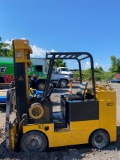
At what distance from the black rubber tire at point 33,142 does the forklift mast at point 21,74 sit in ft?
1.51

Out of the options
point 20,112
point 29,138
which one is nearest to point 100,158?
point 29,138

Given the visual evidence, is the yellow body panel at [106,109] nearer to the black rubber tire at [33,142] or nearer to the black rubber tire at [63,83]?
the black rubber tire at [33,142]

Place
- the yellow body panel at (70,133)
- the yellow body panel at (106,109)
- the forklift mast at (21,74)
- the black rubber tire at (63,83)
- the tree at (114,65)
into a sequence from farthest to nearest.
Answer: the tree at (114,65), the black rubber tire at (63,83), the yellow body panel at (106,109), the yellow body panel at (70,133), the forklift mast at (21,74)

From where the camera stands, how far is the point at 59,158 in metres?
4.66

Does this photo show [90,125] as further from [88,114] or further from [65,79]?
[65,79]

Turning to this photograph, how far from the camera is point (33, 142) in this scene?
16.2 feet

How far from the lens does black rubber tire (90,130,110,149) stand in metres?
5.18

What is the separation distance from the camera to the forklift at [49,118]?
4.88 metres

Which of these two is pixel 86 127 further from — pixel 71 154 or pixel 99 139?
pixel 71 154

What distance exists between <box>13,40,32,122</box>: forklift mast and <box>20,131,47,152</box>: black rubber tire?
46cm

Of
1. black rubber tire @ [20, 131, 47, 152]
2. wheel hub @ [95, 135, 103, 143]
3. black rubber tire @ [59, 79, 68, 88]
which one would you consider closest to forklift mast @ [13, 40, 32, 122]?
black rubber tire @ [20, 131, 47, 152]

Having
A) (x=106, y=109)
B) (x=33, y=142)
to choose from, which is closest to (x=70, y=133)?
(x=33, y=142)

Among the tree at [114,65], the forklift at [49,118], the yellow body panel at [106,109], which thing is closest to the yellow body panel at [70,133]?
the forklift at [49,118]

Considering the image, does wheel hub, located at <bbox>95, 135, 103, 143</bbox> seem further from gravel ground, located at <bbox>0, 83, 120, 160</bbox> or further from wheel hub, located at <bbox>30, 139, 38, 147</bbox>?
wheel hub, located at <bbox>30, 139, 38, 147</bbox>
